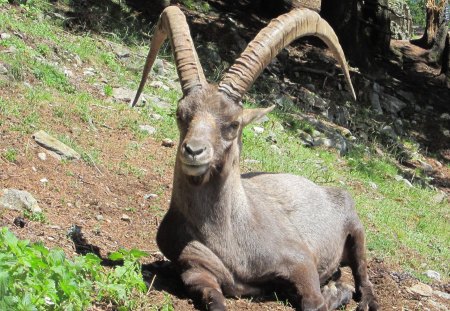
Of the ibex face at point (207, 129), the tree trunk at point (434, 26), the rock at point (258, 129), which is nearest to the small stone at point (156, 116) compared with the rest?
the rock at point (258, 129)

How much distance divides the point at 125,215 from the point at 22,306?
4.38m

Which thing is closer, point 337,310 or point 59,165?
point 337,310

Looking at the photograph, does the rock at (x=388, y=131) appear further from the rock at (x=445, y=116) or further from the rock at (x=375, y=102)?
the rock at (x=445, y=116)

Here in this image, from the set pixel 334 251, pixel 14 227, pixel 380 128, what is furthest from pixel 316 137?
pixel 14 227

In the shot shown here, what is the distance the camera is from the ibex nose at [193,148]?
6.34m

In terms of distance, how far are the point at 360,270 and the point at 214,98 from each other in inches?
124

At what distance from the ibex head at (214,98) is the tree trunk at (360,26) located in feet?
41.8

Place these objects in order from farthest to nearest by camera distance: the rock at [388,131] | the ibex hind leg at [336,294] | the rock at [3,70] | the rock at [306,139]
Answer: the rock at [388,131] < the rock at [306,139] < the rock at [3,70] < the ibex hind leg at [336,294]

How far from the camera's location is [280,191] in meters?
8.66

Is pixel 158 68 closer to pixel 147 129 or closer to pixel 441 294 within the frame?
pixel 147 129

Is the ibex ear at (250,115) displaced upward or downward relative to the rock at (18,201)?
upward

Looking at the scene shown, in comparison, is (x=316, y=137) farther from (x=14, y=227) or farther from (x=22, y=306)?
(x=22, y=306)

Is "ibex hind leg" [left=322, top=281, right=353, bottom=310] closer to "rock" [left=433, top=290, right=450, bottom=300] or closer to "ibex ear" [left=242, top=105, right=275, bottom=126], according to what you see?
"rock" [left=433, top=290, right=450, bottom=300]

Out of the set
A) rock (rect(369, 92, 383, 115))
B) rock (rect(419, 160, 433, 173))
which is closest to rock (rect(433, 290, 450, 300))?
rock (rect(419, 160, 433, 173))
